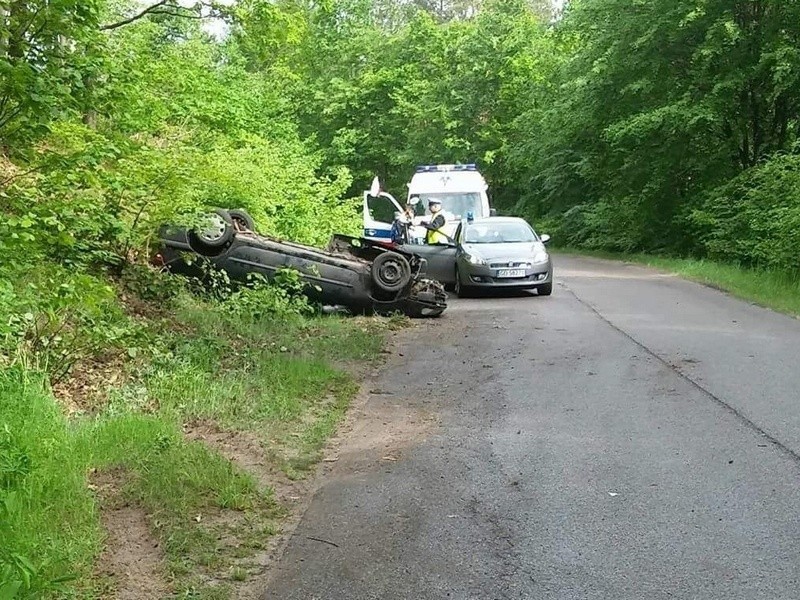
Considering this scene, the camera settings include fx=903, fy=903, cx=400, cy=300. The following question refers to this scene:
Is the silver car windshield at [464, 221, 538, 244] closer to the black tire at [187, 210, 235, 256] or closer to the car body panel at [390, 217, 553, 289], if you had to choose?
the car body panel at [390, 217, 553, 289]

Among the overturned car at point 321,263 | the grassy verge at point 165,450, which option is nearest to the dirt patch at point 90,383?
the grassy verge at point 165,450

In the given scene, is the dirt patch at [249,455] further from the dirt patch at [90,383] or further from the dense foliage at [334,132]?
the dense foliage at [334,132]

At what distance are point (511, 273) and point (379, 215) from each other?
1307cm

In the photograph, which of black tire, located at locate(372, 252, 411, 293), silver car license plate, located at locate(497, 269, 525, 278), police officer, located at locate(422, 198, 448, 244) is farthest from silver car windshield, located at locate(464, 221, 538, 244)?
black tire, located at locate(372, 252, 411, 293)

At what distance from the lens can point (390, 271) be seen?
1325 cm

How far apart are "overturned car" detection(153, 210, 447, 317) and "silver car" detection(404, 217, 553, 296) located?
2.47 metres

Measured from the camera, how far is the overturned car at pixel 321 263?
39.9 ft

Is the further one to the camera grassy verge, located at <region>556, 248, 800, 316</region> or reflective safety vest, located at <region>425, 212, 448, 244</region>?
reflective safety vest, located at <region>425, 212, 448, 244</region>

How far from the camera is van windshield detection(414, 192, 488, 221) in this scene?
23875mm

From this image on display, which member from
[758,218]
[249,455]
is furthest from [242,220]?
[758,218]

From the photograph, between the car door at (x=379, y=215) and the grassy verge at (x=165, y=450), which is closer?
the grassy verge at (x=165, y=450)

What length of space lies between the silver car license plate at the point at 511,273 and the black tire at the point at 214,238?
5.80 metres

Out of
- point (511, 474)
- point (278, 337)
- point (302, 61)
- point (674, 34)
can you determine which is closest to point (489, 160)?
point (302, 61)

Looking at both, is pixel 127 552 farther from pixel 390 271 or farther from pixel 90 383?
pixel 390 271
